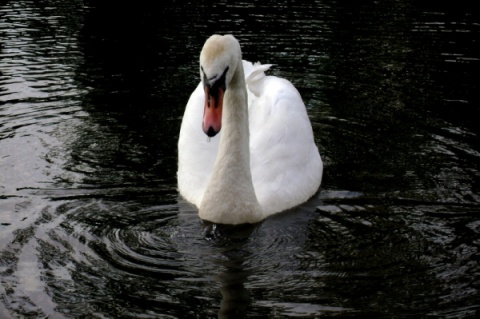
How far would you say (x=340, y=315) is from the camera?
6.39 meters

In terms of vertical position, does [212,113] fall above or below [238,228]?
above

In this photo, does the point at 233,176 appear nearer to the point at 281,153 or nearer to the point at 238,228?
the point at 238,228

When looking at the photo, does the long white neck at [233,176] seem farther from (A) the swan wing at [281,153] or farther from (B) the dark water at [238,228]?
(A) the swan wing at [281,153]

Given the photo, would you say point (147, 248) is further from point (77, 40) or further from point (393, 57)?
point (77, 40)

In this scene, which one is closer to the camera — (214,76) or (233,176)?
(214,76)

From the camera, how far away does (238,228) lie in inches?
324

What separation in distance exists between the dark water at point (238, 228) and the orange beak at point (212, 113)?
3.71 feet

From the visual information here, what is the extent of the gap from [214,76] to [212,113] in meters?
0.35

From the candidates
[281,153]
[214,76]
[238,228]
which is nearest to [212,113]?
[214,76]

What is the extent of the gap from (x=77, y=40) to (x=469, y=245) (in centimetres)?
1075

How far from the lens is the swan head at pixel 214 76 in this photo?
285 inches

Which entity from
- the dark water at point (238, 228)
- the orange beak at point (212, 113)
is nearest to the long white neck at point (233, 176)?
the dark water at point (238, 228)

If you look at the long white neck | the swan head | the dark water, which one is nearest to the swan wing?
the dark water

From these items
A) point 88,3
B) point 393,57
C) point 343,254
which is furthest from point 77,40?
point 343,254
